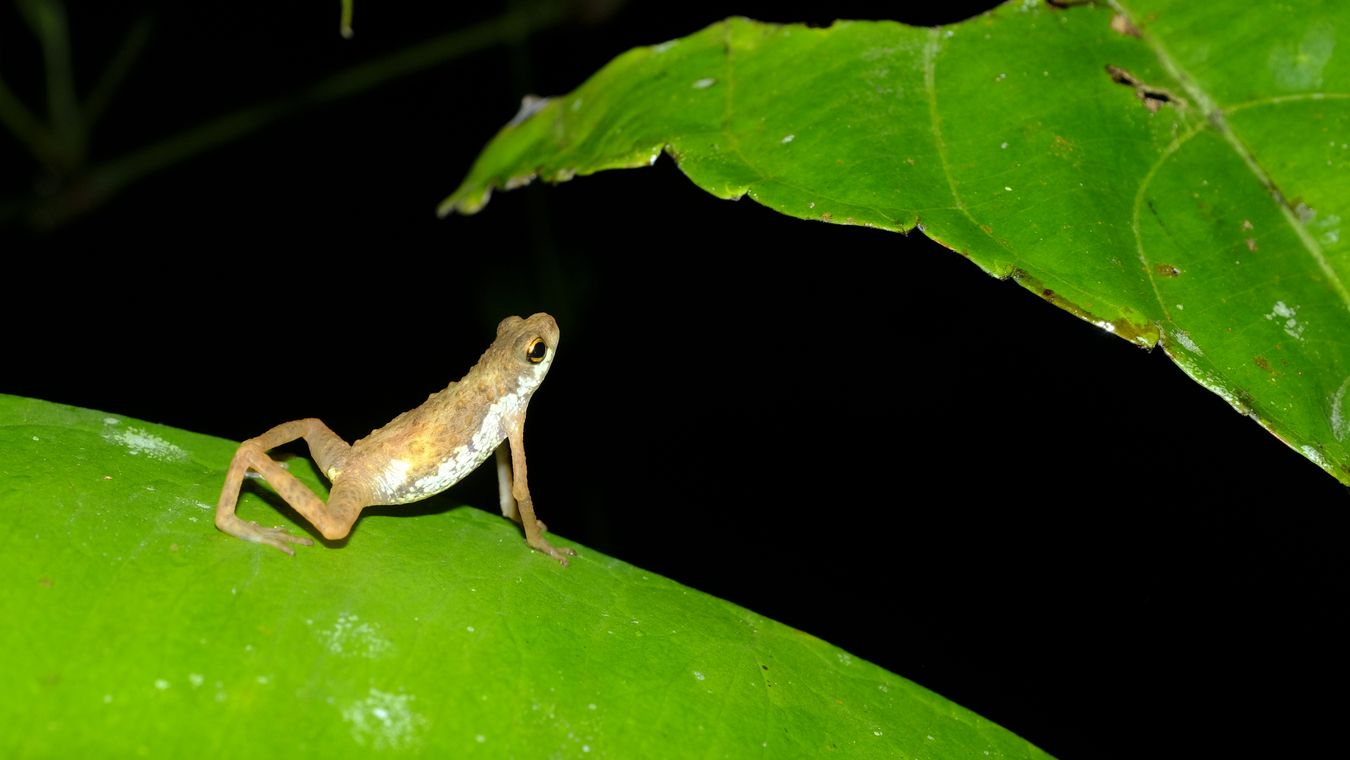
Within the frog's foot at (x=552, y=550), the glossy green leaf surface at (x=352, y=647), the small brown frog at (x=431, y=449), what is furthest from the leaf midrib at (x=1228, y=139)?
the small brown frog at (x=431, y=449)

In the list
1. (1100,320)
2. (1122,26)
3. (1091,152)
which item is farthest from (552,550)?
(1122,26)

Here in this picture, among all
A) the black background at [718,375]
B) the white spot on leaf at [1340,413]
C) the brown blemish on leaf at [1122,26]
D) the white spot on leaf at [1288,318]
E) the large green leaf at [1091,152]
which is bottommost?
the black background at [718,375]

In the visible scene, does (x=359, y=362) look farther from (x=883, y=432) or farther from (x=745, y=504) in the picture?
(x=883, y=432)

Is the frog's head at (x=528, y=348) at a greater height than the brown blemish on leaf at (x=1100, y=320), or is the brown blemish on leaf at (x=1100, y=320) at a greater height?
the brown blemish on leaf at (x=1100, y=320)

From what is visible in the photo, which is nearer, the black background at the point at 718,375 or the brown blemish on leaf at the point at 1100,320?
the brown blemish on leaf at the point at 1100,320

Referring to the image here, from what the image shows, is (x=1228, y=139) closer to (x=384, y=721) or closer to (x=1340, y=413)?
(x=1340, y=413)

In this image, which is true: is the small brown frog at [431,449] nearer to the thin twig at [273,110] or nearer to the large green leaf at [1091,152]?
the large green leaf at [1091,152]

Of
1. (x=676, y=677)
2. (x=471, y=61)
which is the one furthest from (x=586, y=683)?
(x=471, y=61)
